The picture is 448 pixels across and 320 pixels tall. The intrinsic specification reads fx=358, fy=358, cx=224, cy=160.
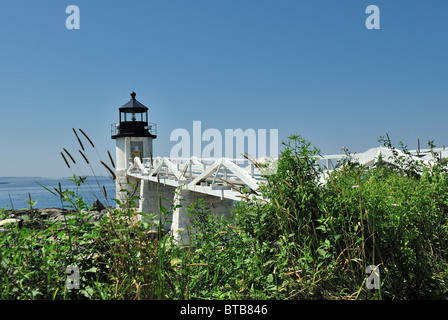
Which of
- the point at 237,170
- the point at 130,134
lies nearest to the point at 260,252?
the point at 237,170

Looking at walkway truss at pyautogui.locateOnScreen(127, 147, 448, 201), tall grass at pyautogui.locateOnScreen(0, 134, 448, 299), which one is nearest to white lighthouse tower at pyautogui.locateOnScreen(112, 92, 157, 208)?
walkway truss at pyautogui.locateOnScreen(127, 147, 448, 201)

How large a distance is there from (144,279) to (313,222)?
1.47 meters

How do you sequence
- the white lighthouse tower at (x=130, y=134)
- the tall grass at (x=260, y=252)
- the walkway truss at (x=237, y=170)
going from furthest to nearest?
1. the white lighthouse tower at (x=130, y=134)
2. the walkway truss at (x=237, y=170)
3. the tall grass at (x=260, y=252)

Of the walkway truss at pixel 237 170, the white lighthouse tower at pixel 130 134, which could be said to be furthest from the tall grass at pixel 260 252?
the white lighthouse tower at pixel 130 134

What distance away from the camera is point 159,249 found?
2.59 metres

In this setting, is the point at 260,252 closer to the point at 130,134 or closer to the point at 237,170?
the point at 237,170

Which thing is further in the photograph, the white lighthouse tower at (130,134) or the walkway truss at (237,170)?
the white lighthouse tower at (130,134)

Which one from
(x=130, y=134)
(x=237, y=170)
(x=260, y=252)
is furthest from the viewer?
(x=130, y=134)

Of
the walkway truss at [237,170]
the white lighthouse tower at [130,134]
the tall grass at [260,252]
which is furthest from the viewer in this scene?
the white lighthouse tower at [130,134]

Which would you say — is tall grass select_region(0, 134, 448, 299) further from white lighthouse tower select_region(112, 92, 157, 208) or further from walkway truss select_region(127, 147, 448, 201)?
white lighthouse tower select_region(112, 92, 157, 208)

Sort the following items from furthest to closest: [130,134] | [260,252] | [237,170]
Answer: [130,134]
[237,170]
[260,252]

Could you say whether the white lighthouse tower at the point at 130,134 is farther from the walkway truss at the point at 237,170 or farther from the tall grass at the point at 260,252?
the tall grass at the point at 260,252

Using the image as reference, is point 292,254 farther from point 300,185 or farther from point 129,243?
point 129,243

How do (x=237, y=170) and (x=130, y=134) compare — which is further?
(x=130, y=134)
